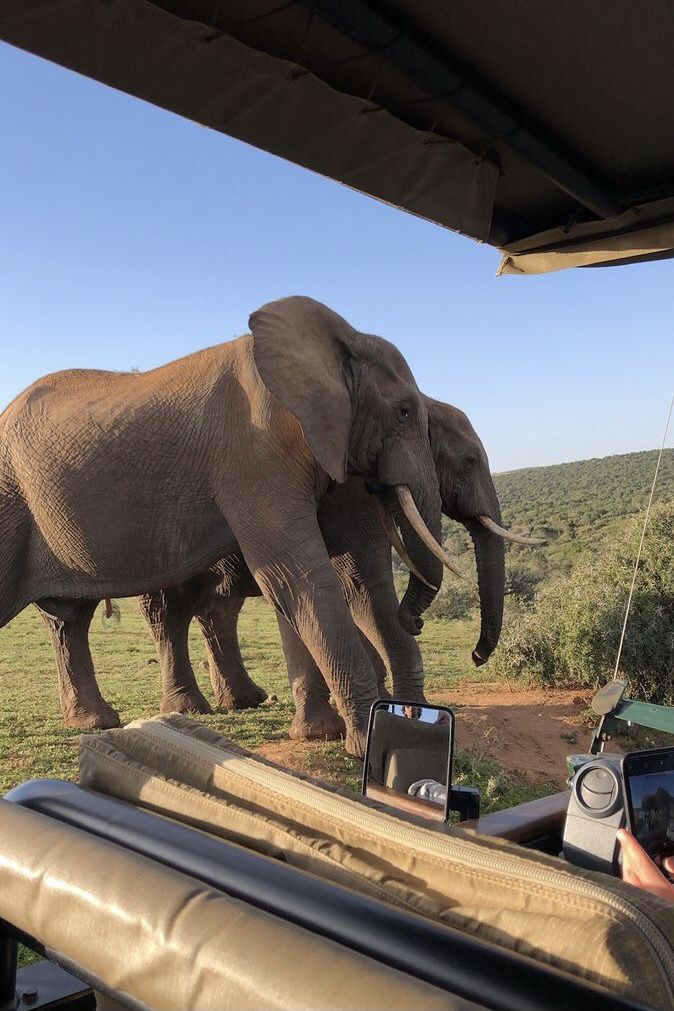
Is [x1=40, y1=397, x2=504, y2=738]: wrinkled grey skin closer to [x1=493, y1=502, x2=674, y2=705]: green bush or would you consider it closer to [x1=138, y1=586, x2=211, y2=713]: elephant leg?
[x1=138, y1=586, x2=211, y2=713]: elephant leg

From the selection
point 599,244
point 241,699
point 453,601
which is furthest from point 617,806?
point 453,601

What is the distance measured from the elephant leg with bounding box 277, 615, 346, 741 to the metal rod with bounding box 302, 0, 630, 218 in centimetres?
344

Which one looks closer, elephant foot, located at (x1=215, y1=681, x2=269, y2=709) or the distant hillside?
elephant foot, located at (x1=215, y1=681, x2=269, y2=709)

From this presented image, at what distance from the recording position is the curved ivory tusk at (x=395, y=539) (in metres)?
5.48

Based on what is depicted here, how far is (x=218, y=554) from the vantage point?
17.4ft

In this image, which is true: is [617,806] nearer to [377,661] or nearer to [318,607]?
[318,607]

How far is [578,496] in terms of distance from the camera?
34594 millimetres

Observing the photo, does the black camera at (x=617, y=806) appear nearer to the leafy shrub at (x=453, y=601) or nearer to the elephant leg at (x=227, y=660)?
the elephant leg at (x=227, y=660)

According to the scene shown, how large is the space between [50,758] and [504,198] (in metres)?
3.74

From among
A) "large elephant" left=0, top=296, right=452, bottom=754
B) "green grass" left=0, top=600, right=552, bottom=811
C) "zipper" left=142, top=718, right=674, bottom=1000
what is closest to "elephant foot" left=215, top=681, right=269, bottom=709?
"green grass" left=0, top=600, right=552, bottom=811

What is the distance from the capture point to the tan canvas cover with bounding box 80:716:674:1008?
28.6 inches

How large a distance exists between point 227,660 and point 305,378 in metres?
2.89

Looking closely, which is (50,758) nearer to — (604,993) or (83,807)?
(83,807)

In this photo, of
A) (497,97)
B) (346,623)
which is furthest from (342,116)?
(346,623)
